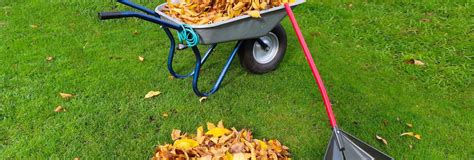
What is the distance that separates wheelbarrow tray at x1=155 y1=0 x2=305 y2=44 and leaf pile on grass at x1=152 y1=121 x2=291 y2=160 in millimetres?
643

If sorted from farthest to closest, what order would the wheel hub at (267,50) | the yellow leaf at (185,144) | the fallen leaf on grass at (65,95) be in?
the wheel hub at (267,50) < the fallen leaf on grass at (65,95) < the yellow leaf at (185,144)

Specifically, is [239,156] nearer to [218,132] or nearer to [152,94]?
[218,132]

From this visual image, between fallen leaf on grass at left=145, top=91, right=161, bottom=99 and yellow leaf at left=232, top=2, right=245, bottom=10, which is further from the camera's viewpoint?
fallen leaf on grass at left=145, top=91, right=161, bottom=99

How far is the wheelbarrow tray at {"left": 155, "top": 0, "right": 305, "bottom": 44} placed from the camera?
278 centimetres

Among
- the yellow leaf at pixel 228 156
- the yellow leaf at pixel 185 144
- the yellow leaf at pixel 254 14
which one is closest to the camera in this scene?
the yellow leaf at pixel 228 156

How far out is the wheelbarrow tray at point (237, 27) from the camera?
2779 mm

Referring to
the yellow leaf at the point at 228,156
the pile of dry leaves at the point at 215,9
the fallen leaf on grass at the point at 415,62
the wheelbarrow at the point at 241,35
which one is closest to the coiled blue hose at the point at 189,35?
the wheelbarrow at the point at 241,35

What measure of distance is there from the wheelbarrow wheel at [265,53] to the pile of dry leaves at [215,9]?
0.55m

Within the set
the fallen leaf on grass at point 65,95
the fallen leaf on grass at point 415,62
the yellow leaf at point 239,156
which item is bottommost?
the fallen leaf on grass at point 415,62

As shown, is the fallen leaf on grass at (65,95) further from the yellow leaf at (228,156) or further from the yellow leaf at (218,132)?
the yellow leaf at (228,156)

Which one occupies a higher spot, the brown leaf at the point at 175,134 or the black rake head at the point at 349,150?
the black rake head at the point at 349,150

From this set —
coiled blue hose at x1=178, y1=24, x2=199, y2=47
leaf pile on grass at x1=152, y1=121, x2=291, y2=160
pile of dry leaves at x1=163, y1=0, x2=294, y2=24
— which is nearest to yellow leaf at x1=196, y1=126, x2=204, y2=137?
leaf pile on grass at x1=152, y1=121, x2=291, y2=160

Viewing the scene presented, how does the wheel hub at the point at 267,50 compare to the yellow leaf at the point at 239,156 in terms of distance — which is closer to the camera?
the yellow leaf at the point at 239,156

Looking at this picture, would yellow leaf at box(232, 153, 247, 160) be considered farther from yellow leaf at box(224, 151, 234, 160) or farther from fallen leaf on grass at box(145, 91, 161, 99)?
fallen leaf on grass at box(145, 91, 161, 99)
